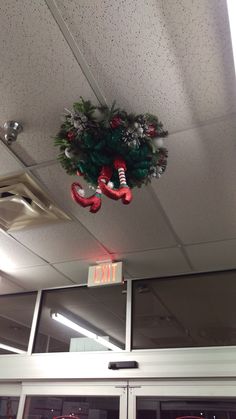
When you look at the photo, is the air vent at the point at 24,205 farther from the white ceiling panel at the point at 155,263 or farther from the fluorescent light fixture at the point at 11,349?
the fluorescent light fixture at the point at 11,349

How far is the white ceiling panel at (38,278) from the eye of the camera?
3564 millimetres

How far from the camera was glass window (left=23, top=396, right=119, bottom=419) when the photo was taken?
3.11m

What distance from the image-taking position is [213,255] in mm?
3066

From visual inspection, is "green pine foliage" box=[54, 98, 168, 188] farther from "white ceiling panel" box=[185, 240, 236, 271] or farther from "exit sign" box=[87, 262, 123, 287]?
"exit sign" box=[87, 262, 123, 287]

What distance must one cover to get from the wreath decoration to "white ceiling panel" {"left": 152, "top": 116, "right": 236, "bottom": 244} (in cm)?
31

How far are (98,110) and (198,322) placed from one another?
2.31 meters

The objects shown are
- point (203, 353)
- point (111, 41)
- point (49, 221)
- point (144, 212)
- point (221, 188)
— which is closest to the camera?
point (111, 41)

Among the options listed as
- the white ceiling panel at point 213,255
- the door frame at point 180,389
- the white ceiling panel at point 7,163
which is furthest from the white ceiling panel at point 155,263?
the white ceiling panel at point 7,163

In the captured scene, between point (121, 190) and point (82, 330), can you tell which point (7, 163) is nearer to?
point (121, 190)

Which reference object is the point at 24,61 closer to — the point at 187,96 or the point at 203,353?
the point at 187,96

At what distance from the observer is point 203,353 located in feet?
9.87

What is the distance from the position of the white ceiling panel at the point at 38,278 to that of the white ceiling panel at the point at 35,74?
180cm

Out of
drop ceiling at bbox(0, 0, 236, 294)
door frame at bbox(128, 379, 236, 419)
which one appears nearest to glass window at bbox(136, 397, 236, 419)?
door frame at bbox(128, 379, 236, 419)

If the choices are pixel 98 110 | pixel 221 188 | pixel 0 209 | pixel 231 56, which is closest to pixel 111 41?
pixel 98 110
